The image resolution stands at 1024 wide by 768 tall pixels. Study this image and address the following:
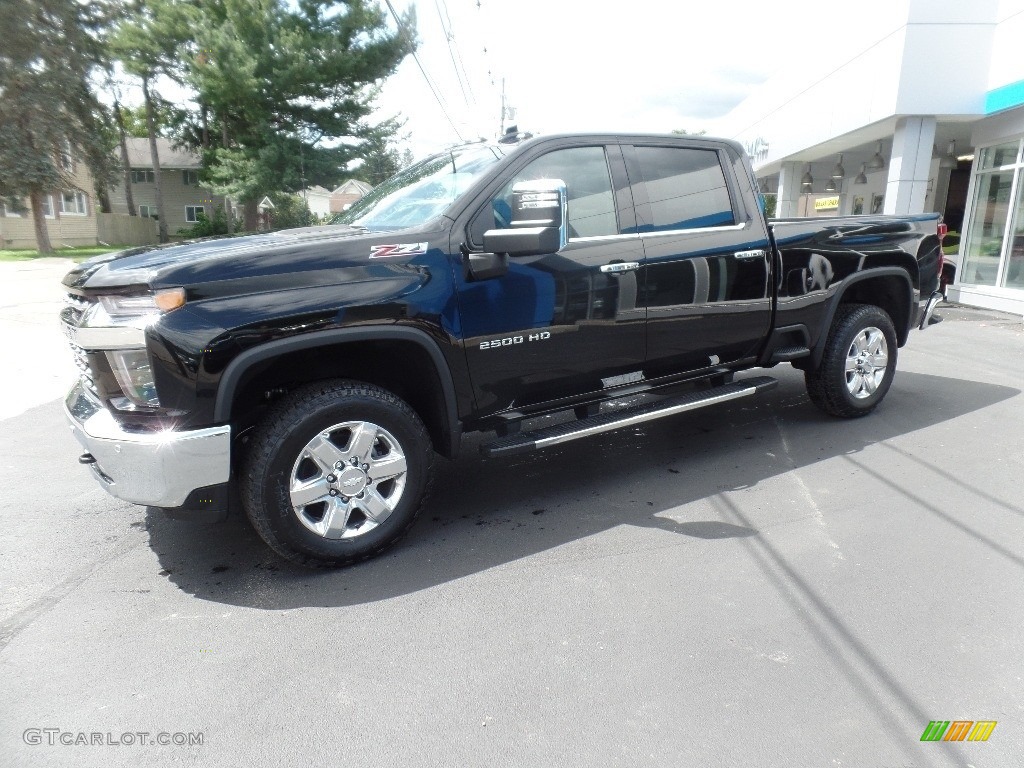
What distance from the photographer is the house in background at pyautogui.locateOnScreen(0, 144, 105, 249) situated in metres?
33.2

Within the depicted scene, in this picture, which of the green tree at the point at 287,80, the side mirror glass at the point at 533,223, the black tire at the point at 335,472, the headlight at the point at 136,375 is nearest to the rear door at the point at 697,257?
the side mirror glass at the point at 533,223

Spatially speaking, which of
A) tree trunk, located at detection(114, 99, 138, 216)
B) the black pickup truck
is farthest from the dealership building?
tree trunk, located at detection(114, 99, 138, 216)

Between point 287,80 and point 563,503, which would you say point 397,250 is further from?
point 287,80

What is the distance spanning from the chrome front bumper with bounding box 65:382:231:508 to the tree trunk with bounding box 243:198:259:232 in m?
28.0

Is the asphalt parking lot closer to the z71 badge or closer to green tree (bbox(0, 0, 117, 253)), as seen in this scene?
the z71 badge

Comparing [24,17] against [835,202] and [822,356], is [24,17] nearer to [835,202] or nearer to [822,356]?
[835,202]

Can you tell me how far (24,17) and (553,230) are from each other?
36215mm

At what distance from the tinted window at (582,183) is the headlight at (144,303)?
1.69 metres

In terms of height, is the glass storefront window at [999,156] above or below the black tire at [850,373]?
above

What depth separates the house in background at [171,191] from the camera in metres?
48.7

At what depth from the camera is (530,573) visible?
3.34 metres

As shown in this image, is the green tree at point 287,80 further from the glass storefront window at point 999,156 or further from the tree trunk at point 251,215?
the glass storefront window at point 999,156

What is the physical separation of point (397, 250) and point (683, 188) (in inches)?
80.2

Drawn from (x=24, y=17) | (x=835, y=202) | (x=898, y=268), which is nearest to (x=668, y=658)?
(x=898, y=268)
